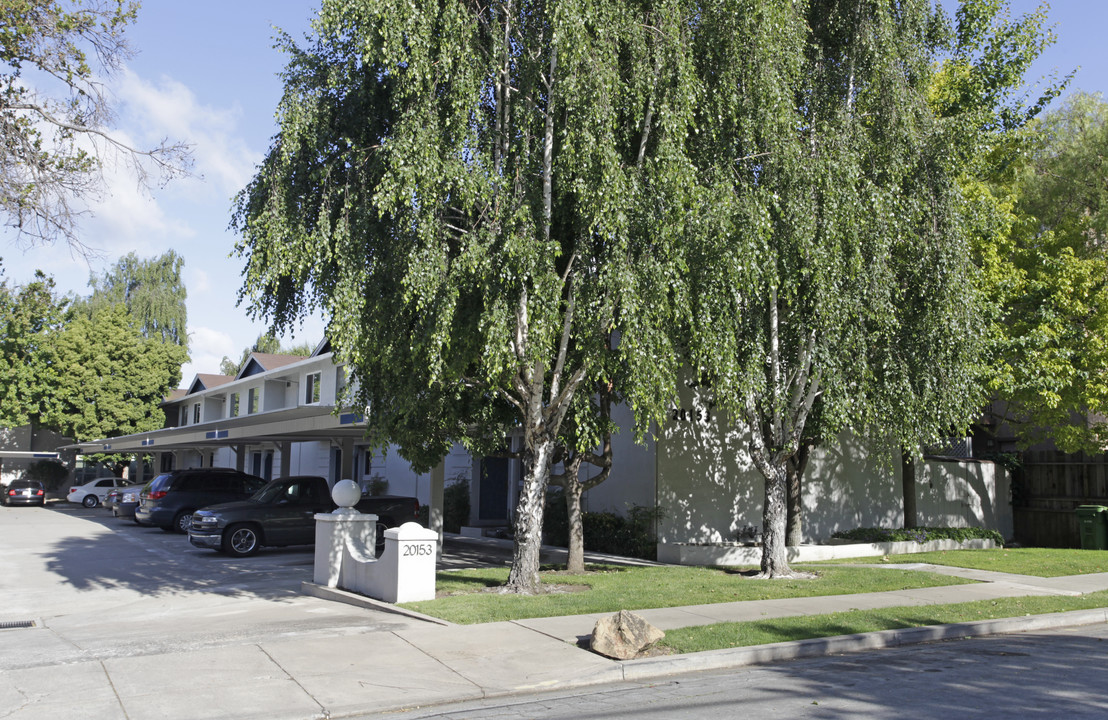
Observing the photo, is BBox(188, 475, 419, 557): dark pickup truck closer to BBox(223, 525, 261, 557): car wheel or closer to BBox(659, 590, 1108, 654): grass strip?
BBox(223, 525, 261, 557): car wheel

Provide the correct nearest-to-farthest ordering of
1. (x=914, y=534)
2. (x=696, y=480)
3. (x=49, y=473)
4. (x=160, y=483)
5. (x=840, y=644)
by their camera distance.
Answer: (x=840, y=644)
(x=696, y=480)
(x=914, y=534)
(x=160, y=483)
(x=49, y=473)

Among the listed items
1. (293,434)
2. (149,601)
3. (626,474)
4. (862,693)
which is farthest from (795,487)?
(293,434)

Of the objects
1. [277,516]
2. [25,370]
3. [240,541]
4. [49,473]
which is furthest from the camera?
[49,473]

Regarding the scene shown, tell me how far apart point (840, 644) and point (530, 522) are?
4774mm

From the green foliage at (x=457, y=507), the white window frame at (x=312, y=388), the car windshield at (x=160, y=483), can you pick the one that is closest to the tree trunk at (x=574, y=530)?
the green foliage at (x=457, y=507)

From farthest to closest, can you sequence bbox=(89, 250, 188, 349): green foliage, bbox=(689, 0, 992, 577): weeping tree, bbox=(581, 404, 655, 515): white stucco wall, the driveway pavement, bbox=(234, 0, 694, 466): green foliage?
bbox=(89, 250, 188, 349): green foliage → bbox=(581, 404, 655, 515): white stucco wall → bbox=(689, 0, 992, 577): weeping tree → bbox=(234, 0, 694, 466): green foliage → the driveway pavement

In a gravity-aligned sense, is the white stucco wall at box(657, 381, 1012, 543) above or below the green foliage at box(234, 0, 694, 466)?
below

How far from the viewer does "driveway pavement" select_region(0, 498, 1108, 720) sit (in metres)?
7.36

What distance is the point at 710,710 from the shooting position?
6.93m

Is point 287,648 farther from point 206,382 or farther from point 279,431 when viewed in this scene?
point 206,382

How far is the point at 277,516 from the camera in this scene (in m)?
18.9

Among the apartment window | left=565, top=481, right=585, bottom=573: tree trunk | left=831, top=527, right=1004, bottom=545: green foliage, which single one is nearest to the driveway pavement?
left=565, top=481, right=585, bottom=573: tree trunk

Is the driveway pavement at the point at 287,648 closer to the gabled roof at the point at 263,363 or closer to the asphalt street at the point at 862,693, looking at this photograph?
the asphalt street at the point at 862,693

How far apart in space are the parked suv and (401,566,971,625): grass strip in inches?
445
